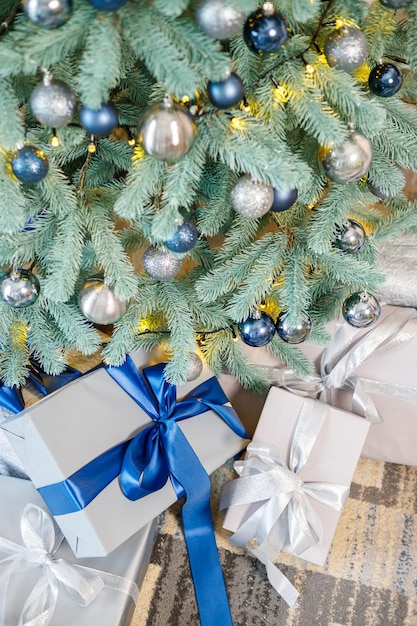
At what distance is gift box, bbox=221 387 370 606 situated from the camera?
0.92m

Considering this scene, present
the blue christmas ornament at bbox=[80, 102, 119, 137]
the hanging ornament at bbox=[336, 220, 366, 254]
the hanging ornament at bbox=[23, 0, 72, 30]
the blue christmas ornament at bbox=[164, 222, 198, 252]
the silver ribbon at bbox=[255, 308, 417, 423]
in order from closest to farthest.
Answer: the hanging ornament at bbox=[23, 0, 72, 30] → the blue christmas ornament at bbox=[80, 102, 119, 137] → the blue christmas ornament at bbox=[164, 222, 198, 252] → the hanging ornament at bbox=[336, 220, 366, 254] → the silver ribbon at bbox=[255, 308, 417, 423]

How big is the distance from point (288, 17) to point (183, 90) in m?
0.21

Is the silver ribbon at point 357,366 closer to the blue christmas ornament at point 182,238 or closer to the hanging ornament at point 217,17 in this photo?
the blue christmas ornament at point 182,238

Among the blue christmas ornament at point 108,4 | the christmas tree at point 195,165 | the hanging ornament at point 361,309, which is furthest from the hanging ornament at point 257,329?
the blue christmas ornament at point 108,4

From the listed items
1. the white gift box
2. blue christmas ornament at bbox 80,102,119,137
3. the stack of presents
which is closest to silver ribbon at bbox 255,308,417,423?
the stack of presents

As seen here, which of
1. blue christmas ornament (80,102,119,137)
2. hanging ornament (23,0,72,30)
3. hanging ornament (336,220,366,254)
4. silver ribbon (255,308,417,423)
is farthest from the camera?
silver ribbon (255,308,417,423)

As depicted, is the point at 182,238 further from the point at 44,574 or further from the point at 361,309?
the point at 44,574

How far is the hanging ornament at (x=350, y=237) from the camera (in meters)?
0.87

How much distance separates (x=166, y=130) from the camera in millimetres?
610

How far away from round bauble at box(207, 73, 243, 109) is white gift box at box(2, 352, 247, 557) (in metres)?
0.47

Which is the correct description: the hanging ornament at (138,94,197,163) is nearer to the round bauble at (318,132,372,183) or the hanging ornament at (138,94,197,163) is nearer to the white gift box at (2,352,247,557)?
the round bauble at (318,132,372,183)

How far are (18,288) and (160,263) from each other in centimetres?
20

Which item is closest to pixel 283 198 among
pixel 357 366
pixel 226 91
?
pixel 226 91

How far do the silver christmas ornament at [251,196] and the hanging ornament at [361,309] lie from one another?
10.2 inches
